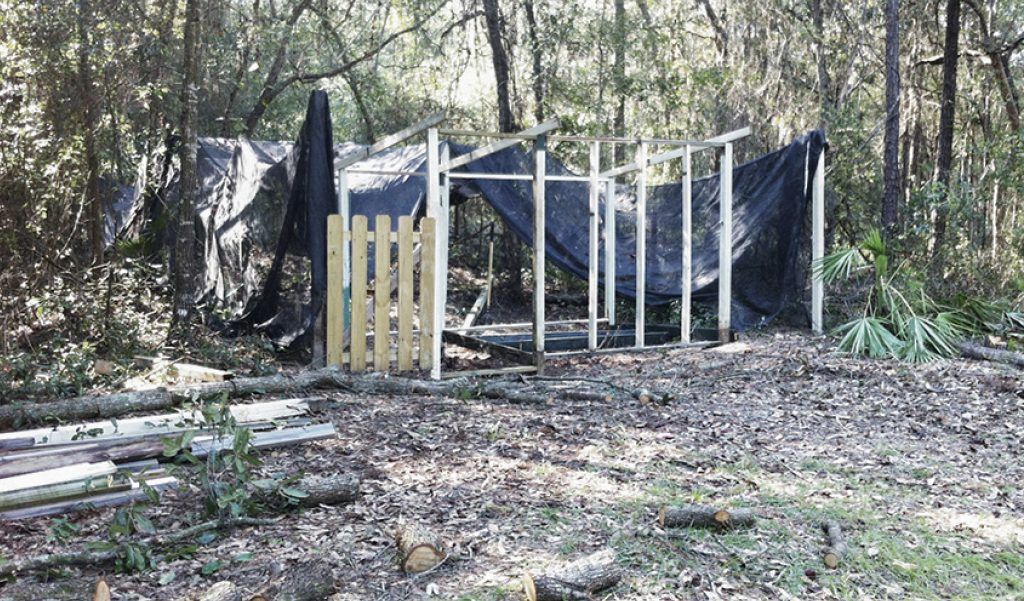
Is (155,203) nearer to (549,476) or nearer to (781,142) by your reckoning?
(549,476)

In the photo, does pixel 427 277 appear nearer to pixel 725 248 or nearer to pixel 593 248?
pixel 593 248

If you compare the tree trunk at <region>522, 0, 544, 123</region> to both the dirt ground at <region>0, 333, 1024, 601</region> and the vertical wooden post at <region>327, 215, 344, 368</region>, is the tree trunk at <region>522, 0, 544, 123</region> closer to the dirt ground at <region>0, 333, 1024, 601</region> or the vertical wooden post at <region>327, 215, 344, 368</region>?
the vertical wooden post at <region>327, 215, 344, 368</region>

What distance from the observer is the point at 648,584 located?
8.65 ft

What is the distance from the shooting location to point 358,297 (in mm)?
6395

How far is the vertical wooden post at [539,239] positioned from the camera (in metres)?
6.46

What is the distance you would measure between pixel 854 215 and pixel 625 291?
3.84 metres

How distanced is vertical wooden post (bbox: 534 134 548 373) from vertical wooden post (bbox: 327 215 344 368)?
1457mm

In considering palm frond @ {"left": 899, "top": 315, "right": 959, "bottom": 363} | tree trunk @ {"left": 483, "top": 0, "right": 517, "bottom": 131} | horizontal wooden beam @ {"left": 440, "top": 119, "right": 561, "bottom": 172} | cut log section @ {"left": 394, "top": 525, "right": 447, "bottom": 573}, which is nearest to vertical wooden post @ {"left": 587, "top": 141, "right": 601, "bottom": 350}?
horizontal wooden beam @ {"left": 440, "top": 119, "right": 561, "bottom": 172}

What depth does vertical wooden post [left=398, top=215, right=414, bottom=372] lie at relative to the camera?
6410mm

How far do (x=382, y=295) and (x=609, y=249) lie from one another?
285 cm

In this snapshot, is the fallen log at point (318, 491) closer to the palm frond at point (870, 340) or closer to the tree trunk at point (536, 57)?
the palm frond at point (870, 340)

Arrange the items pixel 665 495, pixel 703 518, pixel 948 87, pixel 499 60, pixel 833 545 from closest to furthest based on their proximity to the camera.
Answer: pixel 833 545
pixel 703 518
pixel 665 495
pixel 948 87
pixel 499 60

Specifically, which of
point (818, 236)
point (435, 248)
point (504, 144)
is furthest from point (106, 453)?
point (818, 236)

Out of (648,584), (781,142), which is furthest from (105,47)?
(781,142)
